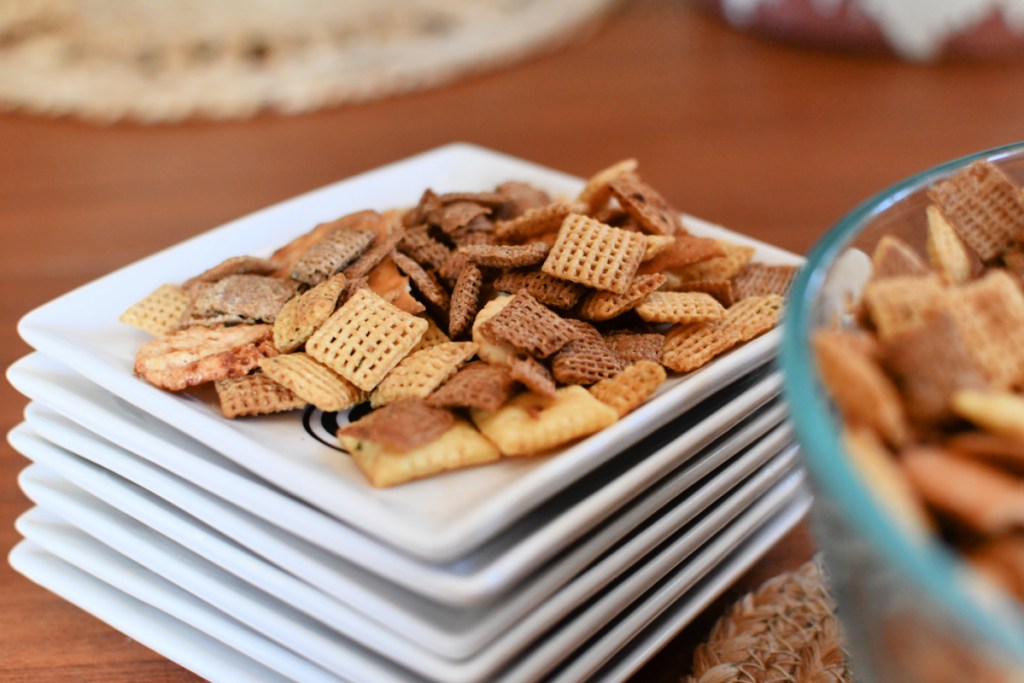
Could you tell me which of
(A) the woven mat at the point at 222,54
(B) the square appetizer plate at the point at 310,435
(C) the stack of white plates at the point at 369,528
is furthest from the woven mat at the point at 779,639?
(A) the woven mat at the point at 222,54

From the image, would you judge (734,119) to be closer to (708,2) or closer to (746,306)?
(708,2)

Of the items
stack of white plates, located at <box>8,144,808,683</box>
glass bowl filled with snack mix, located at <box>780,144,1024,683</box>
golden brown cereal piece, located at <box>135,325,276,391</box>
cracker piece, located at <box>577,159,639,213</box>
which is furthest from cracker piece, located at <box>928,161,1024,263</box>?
golden brown cereal piece, located at <box>135,325,276,391</box>

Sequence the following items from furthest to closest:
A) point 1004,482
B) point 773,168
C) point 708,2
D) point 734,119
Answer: point 708,2 → point 734,119 → point 773,168 → point 1004,482

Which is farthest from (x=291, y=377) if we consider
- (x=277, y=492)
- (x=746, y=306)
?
(x=746, y=306)

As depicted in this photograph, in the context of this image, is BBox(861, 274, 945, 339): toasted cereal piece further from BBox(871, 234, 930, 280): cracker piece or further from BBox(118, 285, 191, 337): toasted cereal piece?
BBox(118, 285, 191, 337): toasted cereal piece

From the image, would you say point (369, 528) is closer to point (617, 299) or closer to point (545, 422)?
point (545, 422)

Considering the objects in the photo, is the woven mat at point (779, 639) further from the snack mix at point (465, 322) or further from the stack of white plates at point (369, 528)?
the snack mix at point (465, 322)
